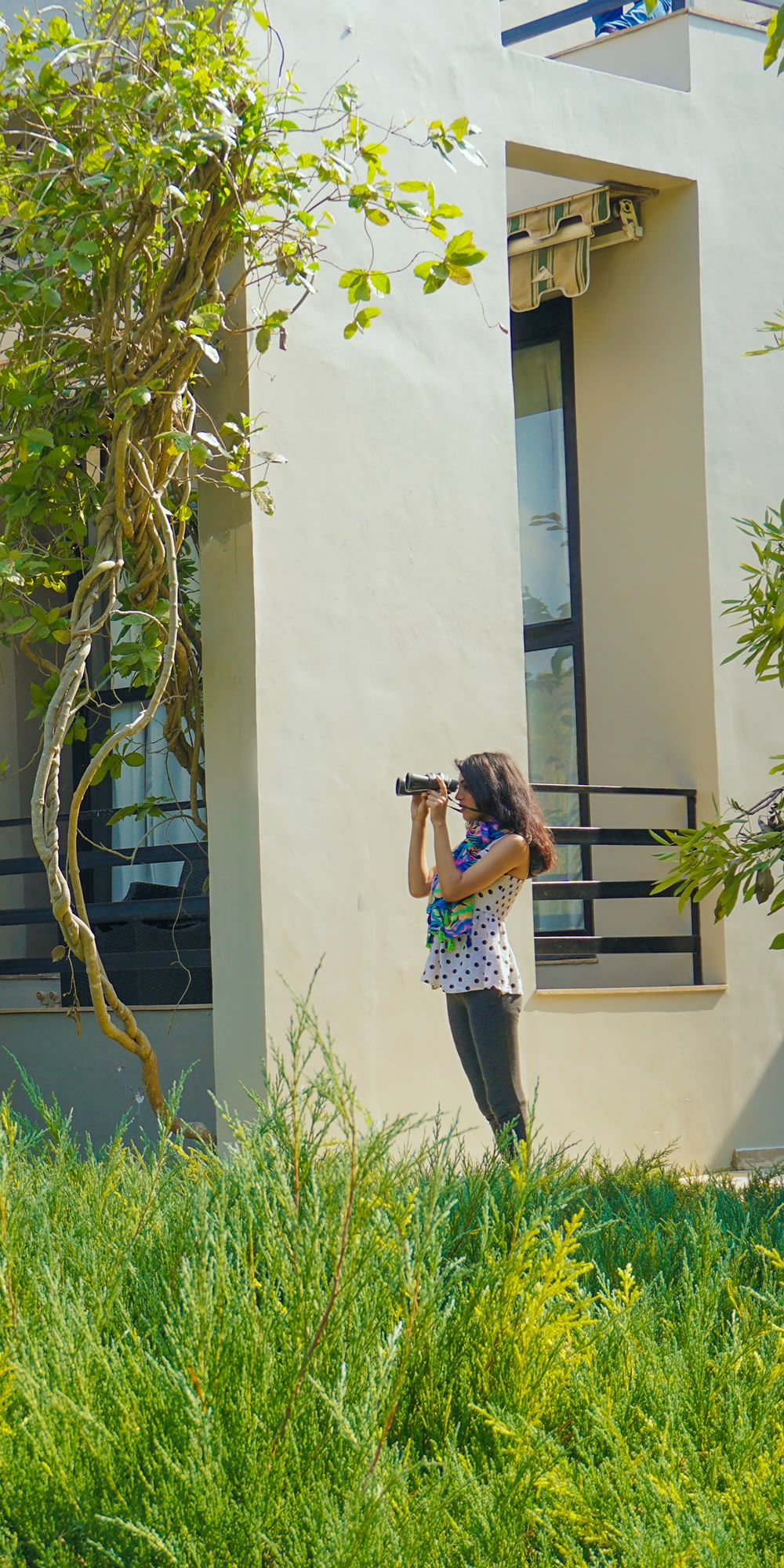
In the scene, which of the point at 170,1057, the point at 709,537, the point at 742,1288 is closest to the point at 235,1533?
the point at 742,1288

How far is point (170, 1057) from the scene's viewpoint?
6555mm

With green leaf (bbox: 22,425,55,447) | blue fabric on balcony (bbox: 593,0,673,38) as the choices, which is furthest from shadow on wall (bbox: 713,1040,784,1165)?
blue fabric on balcony (bbox: 593,0,673,38)

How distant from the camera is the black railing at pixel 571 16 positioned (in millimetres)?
7910

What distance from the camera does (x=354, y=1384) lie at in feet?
7.20

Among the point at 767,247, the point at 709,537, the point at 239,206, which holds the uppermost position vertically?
the point at 767,247

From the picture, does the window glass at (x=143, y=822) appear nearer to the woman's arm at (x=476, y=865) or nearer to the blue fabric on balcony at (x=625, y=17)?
the woman's arm at (x=476, y=865)

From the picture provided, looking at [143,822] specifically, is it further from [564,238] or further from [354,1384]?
[354,1384]

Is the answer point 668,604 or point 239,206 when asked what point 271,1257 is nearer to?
point 239,206

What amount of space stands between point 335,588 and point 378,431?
630 millimetres

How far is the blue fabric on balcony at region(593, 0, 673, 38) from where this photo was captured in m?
8.15

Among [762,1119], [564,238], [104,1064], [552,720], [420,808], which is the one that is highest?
[564,238]

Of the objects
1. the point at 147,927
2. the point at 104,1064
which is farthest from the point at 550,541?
the point at 104,1064

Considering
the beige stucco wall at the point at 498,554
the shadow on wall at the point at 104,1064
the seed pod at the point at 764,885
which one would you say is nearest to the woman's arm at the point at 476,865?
the beige stucco wall at the point at 498,554

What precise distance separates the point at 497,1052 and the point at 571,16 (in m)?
5.69
